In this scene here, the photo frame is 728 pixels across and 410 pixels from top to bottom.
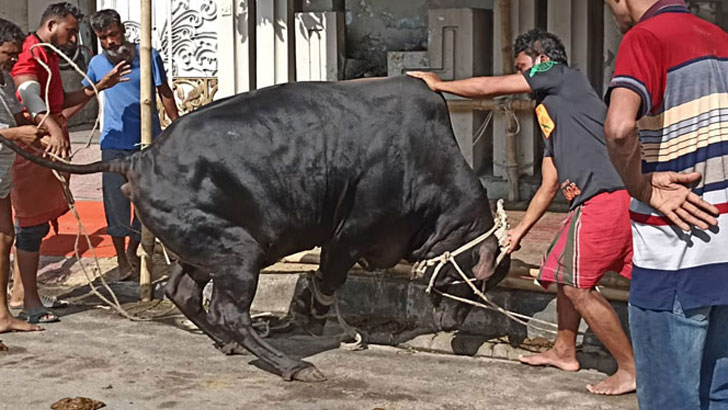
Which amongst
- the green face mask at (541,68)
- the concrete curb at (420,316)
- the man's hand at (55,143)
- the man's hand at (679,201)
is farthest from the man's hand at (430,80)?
the man's hand at (679,201)

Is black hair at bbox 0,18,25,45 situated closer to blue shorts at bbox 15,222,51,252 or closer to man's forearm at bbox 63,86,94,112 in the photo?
man's forearm at bbox 63,86,94,112

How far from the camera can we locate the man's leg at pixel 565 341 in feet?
17.8

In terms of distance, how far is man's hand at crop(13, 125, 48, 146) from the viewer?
6.23 m

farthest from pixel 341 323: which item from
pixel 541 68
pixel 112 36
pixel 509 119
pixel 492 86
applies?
pixel 112 36

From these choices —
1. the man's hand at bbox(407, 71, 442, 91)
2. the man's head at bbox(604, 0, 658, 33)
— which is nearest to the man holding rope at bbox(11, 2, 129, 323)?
the man's hand at bbox(407, 71, 442, 91)

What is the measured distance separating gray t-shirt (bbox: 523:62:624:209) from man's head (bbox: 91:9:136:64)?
10.5 ft

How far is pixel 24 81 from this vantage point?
646 cm

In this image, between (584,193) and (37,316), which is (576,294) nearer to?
(584,193)

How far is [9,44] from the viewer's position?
20.3 feet

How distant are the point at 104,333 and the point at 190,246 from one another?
126 cm

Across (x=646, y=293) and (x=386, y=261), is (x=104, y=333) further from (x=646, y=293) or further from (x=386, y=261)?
(x=646, y=293)

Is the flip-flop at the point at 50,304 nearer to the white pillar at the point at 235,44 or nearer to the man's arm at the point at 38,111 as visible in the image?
the man's arm at the point at 38,111

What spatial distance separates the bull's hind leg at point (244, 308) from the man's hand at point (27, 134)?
159cm

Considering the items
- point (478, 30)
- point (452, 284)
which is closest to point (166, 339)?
point (452, 284)
